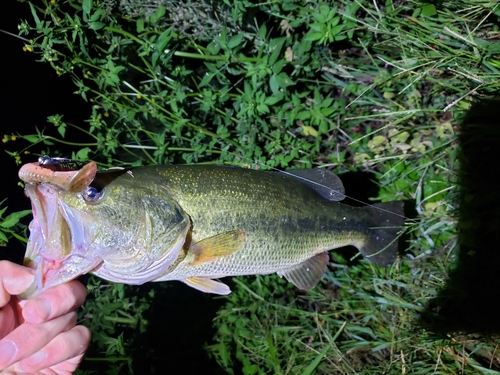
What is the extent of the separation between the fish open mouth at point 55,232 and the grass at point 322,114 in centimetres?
106

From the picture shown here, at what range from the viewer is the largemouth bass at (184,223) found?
6.10ft

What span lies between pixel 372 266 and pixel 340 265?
25 centimetres

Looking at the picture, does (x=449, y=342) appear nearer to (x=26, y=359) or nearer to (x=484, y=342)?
(x=484, y=342)

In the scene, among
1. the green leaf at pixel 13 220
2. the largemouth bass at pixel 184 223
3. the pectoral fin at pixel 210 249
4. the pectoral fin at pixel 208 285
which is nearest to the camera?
the largemouth bass at pixel 184 223

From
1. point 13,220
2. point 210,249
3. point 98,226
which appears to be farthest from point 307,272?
point 13,220

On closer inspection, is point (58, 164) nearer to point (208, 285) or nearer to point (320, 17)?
point (208, 285)


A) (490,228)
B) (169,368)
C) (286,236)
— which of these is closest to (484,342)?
(490,228)

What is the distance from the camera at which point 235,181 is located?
2303mm

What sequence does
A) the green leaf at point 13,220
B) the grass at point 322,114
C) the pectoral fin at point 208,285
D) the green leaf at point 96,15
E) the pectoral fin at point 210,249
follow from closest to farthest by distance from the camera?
the pectoral fin at point 210,249
the pectoral fin at point 208,285
the green leaf at point 13,220
the green leaf at point 96,15
the grass at point 322,114

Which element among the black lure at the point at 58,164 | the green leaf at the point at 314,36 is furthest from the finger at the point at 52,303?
the green leaf at the point at 314,36

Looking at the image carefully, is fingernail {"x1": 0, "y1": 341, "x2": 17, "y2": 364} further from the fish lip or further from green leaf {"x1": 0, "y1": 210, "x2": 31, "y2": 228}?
green leaf {"x1": 0, "y1": 210, "x2": 31, "y2": 228}

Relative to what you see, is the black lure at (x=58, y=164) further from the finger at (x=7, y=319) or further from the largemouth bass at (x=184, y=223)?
the finger at (x=7, y=319)

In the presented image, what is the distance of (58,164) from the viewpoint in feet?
6.08

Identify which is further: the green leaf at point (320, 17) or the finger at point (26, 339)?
the green leaf at point (320, 17)
